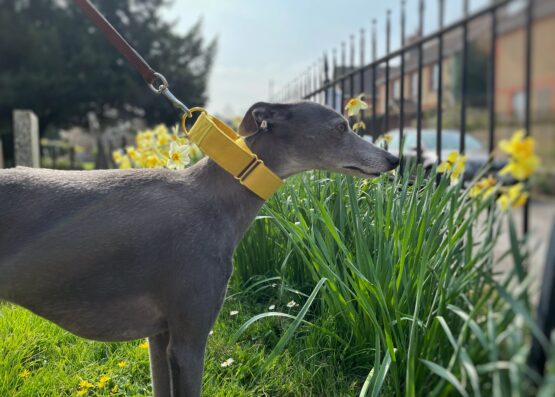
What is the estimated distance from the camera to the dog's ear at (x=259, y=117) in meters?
1.97

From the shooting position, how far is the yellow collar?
1.78 m

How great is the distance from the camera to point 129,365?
2.55 meters

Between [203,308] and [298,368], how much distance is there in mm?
799

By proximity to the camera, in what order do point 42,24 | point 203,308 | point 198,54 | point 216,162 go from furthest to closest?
point 198,54
point 42,24
point 216,162
point 203,308

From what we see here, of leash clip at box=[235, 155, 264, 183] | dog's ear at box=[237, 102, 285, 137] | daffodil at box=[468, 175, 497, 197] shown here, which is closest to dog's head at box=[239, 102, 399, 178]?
dog's ear at box=[237, 102, 285, 137]

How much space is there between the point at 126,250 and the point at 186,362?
0.46 metres

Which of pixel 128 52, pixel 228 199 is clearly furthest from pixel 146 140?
pixel 228 199

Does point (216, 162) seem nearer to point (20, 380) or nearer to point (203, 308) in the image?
point (203, 308)

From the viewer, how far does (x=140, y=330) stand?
70.5 inches

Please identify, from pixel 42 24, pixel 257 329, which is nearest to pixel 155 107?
pixel 42 24

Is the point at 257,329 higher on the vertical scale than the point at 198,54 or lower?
lower

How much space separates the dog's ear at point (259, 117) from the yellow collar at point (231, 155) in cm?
16

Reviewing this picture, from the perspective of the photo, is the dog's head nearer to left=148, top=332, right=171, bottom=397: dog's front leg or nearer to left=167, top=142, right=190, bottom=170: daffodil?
left=148, top=332, right=171, bottom=397: dog's front leg

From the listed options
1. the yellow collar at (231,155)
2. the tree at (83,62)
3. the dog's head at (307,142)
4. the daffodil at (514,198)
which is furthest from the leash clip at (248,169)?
the tree at (83,62)
